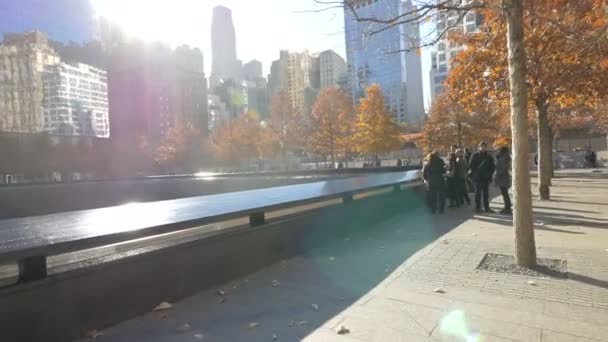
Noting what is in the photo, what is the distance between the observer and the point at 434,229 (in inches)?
330

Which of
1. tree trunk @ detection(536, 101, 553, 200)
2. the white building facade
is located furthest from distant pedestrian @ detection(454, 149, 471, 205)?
the white building facade

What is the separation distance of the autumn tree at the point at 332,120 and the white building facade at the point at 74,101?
126ft

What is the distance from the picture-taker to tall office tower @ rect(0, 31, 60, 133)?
49.8m

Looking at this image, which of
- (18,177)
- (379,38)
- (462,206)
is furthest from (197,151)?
(379,38)

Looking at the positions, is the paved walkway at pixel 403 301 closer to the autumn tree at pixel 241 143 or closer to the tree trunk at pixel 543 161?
the tree trunk at pixel 543 161

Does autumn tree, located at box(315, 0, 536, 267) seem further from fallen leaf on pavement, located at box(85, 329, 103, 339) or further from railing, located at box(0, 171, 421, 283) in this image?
fallen leaf on pavement, located at box(85, 329, 103, 339)

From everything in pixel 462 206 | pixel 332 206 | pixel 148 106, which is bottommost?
pixel 462 206

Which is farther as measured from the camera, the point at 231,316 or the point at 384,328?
the point at 231,316

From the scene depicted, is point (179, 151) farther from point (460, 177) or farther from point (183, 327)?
point (183, 327)

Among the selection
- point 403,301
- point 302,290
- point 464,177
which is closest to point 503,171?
point 464,177

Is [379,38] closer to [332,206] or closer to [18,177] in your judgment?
[332,206]

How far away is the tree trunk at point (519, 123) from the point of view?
15.8ft

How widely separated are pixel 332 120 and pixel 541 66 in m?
25.7

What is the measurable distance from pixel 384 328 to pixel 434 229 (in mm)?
5310
